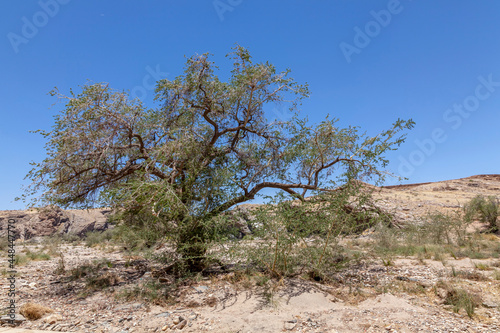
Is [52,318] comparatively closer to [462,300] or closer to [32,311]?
[32,311]

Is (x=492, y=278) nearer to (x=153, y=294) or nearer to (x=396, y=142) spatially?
(x=396, y=142)

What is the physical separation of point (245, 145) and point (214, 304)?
564 centimetres

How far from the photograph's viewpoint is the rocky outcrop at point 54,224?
89.3 ft

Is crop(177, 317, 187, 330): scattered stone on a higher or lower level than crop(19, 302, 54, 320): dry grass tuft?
lower

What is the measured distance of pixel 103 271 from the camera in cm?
1018

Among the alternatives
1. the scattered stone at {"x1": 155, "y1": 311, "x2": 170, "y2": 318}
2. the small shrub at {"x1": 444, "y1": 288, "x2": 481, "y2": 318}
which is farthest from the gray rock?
the small shrub at {"x1": 444, "y1": 288, "x2": 481, "y2": 318}

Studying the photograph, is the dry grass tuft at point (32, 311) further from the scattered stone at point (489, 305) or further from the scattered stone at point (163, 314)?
the scattered stone at point (489, 305)

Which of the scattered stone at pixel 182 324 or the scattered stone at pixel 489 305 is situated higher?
the scattered stone at pixel 182 324

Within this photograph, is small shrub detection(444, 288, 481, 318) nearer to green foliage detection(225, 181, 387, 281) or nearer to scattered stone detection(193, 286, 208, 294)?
green foliage detection(225, 181, 387, 281)

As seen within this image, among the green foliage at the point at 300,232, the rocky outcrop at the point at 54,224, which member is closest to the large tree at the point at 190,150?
the green foliage at the point at 300,232

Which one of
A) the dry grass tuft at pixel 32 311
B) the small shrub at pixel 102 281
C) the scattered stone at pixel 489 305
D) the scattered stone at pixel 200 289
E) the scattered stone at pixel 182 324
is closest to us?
the scattered stone at pixel 182 324

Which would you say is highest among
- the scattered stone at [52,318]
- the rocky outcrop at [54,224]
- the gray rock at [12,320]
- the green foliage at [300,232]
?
the rocky outcrop at [54,224]

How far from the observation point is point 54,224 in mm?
28781

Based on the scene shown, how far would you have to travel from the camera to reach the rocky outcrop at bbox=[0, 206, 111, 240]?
1072 inches
